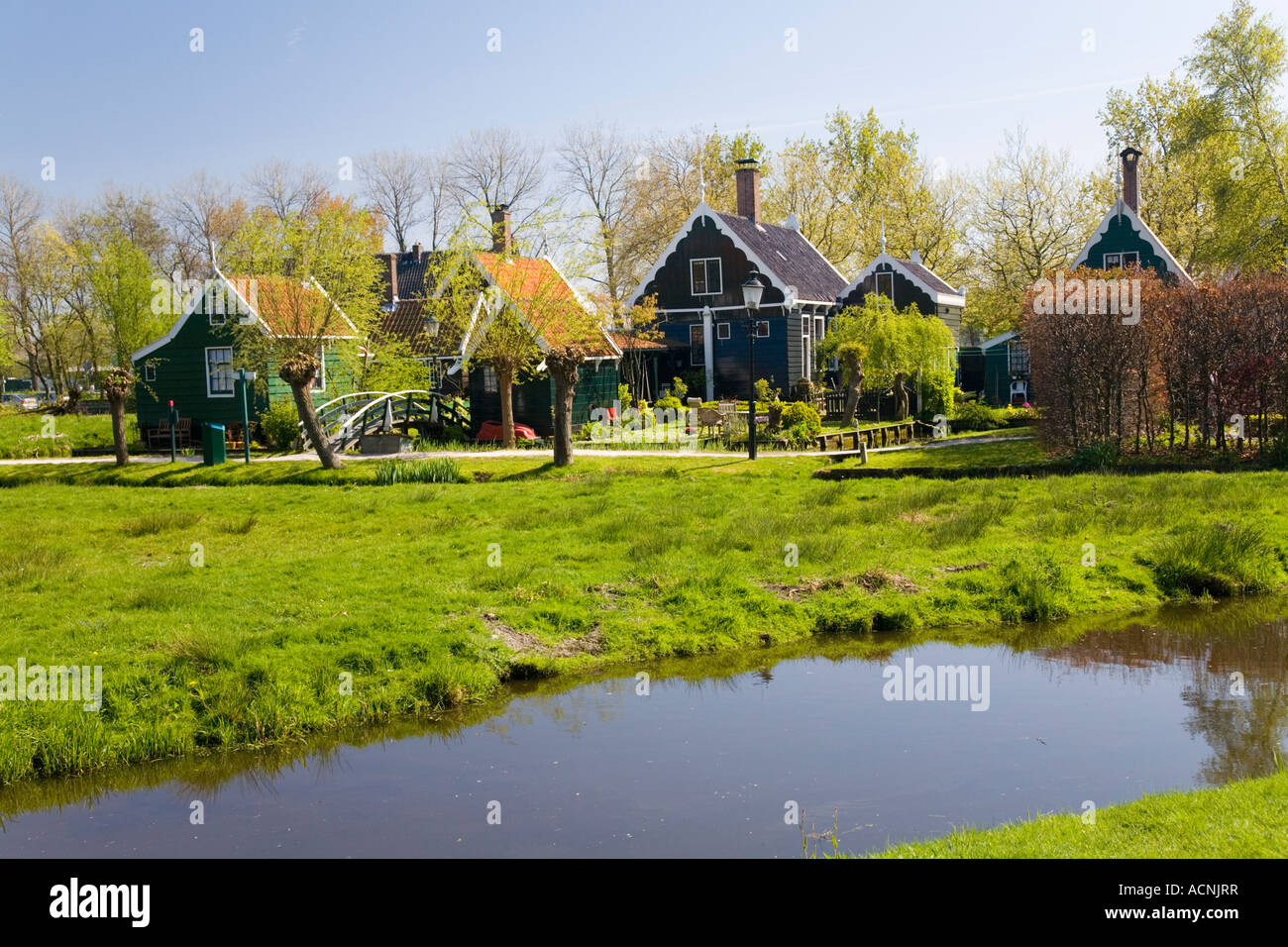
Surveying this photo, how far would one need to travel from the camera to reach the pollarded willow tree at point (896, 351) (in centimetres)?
3362

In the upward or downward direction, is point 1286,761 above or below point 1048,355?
below

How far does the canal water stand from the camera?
8.52 metres

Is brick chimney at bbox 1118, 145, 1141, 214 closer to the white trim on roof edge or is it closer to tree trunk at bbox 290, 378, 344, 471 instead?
the white trim on roof edge

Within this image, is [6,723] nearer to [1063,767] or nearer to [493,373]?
[1063,767]

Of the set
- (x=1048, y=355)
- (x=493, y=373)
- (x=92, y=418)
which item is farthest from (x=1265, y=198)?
(x=92, y=418)

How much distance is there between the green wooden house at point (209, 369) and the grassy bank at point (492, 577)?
9.66 m

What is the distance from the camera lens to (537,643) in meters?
13.1

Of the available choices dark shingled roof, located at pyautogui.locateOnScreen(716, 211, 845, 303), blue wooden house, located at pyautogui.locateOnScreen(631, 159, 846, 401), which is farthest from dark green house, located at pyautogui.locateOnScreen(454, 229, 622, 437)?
dark shingled roof, located at pyautogui.locateOnScreen(716, 211, 845, 303)

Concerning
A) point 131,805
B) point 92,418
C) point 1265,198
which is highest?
point 1265,198

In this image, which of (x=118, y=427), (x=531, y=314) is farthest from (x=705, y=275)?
(x=118, y=427)

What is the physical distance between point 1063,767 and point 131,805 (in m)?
7.58

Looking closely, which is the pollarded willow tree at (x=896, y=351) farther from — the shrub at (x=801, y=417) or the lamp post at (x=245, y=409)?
the lamp post at (x=245, y=409)

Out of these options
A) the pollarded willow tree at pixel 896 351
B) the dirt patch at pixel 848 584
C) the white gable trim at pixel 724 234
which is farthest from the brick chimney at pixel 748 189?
the dirt patch at pixel 848 584
